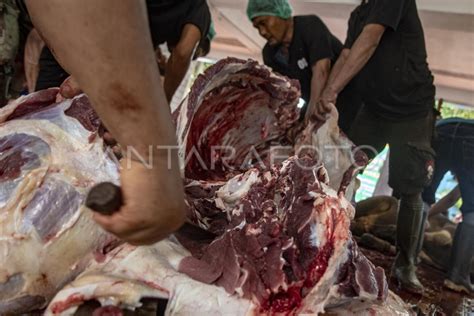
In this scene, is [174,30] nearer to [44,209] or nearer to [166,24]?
[166,24]

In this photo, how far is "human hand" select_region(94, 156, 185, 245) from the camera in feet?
2.05

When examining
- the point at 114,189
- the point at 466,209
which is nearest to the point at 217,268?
the point at 114,189

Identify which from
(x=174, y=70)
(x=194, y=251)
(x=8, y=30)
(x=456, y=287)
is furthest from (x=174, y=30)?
(x=456, y=287)

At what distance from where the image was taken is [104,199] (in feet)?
1.96

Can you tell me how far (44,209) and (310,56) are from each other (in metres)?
2.57

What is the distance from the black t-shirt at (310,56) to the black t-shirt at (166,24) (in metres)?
0.84

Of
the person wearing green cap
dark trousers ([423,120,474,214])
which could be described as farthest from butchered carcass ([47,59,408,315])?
dark trousers ([423,120,474,214])

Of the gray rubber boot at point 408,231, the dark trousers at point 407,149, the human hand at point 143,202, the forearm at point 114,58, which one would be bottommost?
the gray rubber boot at point 408,231

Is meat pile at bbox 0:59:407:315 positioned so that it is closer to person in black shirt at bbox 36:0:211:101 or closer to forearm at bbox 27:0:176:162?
forearm at bbox 27:0:176:162

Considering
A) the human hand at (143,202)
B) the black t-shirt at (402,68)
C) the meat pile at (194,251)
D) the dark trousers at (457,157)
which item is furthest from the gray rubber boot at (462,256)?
the human hand at (143,202)

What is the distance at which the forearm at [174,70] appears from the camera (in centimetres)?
280

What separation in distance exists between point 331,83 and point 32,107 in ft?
6.44

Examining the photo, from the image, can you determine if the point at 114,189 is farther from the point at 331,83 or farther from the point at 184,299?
the point at 331,83

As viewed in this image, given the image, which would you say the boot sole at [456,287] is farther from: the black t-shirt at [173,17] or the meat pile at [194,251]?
the black t-shirt at [173,17]
